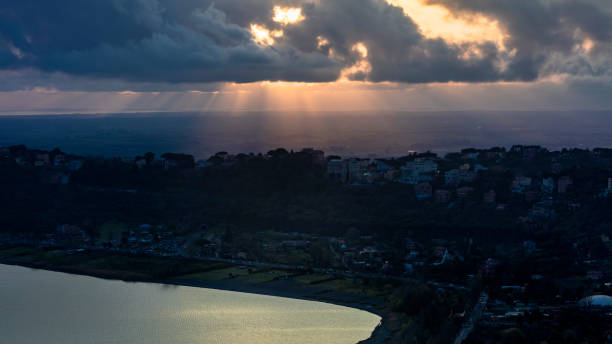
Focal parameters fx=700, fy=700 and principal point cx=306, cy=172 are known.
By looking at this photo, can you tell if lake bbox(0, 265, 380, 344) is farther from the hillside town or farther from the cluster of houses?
the cluster of houses

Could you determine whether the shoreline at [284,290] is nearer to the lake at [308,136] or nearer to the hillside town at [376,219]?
the hillside town at [376,219]

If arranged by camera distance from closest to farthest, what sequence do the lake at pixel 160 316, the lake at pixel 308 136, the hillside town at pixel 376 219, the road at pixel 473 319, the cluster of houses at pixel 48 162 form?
the road at pixel 473 319
the lake at pixel 160 316
the hillside town at pixel 376 219
the cluster of houses at pixel 48 162
the lake at pixel 308 136

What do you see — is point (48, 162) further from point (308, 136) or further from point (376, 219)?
point (308, 136)

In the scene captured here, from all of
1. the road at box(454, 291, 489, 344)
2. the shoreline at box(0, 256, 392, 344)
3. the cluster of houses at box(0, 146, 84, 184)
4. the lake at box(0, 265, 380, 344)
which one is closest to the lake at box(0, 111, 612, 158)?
the cluster of houses at box(0, 146, 84, 184)

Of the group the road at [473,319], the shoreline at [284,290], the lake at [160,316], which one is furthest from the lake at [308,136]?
the road at [473,319]

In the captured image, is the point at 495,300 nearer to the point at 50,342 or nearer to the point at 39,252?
the point at 50,342

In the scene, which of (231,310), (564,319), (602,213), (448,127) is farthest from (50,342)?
(448,127)

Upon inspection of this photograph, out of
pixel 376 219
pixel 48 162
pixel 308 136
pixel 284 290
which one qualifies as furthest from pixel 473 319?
pixel 308 136
